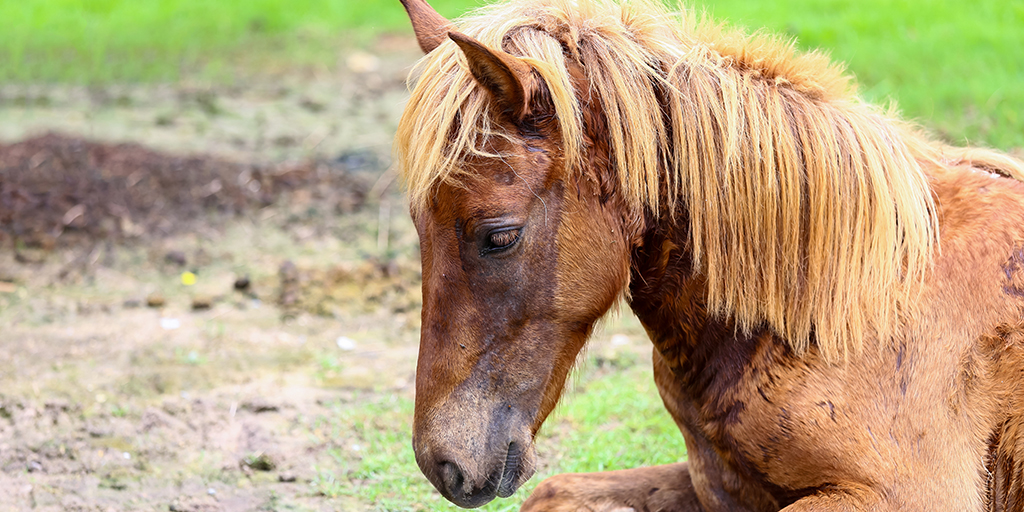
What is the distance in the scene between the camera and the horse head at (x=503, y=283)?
216 centimetres

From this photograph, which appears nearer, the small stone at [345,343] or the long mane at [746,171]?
the long mane at [746,171]

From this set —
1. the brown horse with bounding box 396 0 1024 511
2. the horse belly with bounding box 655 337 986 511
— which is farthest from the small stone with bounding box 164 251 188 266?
the horse belly with bounding box 655 337 986 511

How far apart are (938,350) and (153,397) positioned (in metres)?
3.40

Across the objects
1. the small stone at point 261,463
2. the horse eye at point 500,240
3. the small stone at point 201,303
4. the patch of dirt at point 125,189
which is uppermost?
the horse eye at point 500,240

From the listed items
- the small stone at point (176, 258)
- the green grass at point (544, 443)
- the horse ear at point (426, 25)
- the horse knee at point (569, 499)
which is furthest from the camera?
the small stone at point (176, 258)

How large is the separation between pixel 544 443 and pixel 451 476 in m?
1.67

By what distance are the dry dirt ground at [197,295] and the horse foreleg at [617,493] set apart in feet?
2.12

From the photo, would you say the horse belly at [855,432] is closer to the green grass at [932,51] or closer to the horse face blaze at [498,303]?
the horse face blaze at [498,303]

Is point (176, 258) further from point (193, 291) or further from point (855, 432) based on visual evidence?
point (855, 432)

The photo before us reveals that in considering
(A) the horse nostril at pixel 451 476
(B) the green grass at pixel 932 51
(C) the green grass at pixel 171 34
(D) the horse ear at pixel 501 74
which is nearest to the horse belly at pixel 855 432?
(A) the horse nostril at pixel 451 476

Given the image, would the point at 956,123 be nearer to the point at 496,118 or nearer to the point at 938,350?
the point at 938,350

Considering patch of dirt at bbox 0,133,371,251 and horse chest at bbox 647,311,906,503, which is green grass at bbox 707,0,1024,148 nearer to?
patch of dirt at bbox 0,133,371,251

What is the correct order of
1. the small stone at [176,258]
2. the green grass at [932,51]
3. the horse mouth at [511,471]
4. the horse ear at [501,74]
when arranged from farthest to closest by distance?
the green grass at [932,51], the small stone at [176,258], the horse mouth at [511,471], the horse ear at [501,74]

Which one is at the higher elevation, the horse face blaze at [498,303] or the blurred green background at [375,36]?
the horse face blaze at [498,303]
